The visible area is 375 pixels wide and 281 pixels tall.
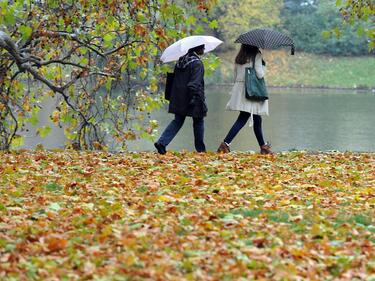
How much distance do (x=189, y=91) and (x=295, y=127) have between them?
1681 centimetres

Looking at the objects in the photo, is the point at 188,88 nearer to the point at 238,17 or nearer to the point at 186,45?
the point at 186,45

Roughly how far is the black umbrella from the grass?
39.4 meters

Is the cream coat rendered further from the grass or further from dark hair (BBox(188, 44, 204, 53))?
the grass

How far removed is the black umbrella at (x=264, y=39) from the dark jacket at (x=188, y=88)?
29.9 inches

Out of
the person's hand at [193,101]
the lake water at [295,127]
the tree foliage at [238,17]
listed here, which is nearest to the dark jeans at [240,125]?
the person's hand at [193,101]

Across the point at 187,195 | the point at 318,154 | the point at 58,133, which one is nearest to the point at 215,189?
the point at 187,195

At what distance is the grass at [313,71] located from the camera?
52.9 metres

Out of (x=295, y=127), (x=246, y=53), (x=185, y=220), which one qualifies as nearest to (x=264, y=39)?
(x=246, y=53)

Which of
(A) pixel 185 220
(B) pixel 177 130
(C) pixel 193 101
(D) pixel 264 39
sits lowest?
(A) pixel 185 220

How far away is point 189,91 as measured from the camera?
35.5 feet

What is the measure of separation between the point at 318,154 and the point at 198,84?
1.94 meters

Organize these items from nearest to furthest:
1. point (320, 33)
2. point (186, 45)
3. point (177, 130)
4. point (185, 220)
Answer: point (185, 220) → point (186, 45) → point (177, 130) → point (320, 33)

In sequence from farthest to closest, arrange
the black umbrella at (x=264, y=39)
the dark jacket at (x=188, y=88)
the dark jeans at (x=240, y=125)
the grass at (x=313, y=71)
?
the grass at (x=313, y=71) → the dark jeans at (x=240, y=125) → the black umbrella at (x=264, y=39) → the dark jacket at (x=188, y=88)

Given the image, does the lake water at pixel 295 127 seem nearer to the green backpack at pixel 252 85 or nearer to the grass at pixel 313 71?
the green backpack at pixel 252 85
